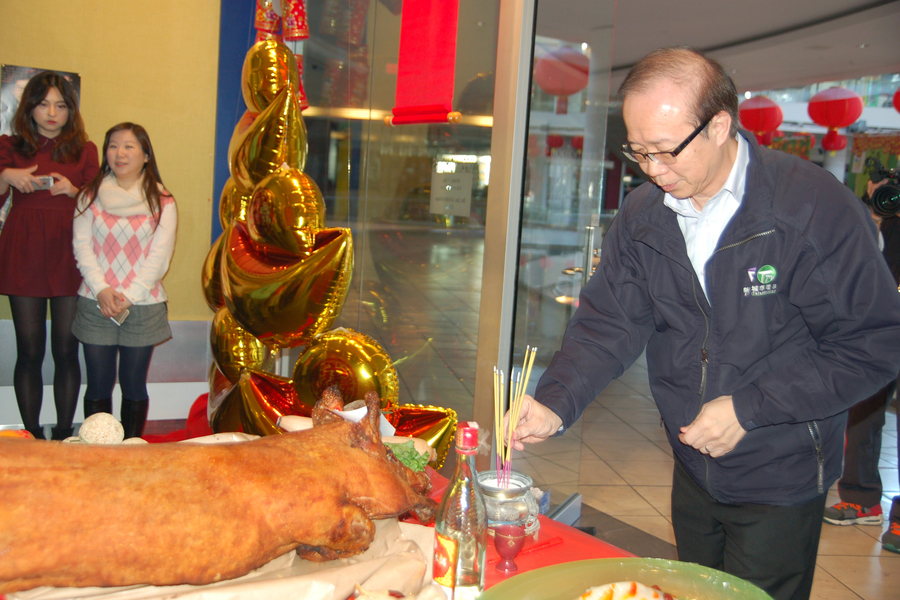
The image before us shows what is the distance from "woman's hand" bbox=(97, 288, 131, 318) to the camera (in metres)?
3.00

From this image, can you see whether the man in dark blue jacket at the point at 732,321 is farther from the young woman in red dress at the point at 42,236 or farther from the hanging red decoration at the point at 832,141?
the hanging red decoration at the point at 832,141

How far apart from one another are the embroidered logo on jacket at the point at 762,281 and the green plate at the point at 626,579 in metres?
0.58

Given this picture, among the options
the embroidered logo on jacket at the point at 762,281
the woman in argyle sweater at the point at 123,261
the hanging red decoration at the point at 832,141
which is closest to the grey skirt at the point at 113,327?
the woman in argyle sweater at the point at 123,261

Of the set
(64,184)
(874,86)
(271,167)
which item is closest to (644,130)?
(271,167)

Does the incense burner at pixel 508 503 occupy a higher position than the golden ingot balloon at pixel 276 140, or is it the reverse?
the golden ingot balloon at pixel 276 140

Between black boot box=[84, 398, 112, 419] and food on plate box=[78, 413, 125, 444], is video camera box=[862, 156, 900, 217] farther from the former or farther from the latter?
black boot box=[84, 398, 112, 419]

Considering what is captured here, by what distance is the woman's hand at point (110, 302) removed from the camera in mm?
2998

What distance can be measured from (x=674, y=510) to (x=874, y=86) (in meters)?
10.1

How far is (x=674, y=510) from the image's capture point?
1.60 m

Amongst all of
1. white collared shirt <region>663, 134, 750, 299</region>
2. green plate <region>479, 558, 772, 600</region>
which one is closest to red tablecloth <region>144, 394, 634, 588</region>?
green plate <region>479, 558, 772, 600</region>

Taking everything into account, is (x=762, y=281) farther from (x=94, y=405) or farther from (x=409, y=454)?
(x=94, y=405)

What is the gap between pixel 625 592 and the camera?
862mm

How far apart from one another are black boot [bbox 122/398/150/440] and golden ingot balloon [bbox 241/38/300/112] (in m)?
1.55

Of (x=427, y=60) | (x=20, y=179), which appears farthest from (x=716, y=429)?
(x=20, y=179)
